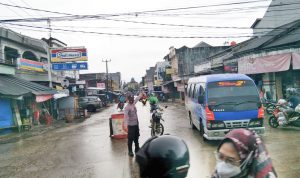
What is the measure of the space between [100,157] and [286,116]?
24.2 ft

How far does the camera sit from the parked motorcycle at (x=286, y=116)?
12.6 meters

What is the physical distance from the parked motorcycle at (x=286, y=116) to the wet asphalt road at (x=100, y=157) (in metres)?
0.32

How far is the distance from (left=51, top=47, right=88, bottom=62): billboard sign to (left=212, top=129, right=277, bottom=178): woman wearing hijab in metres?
26.6

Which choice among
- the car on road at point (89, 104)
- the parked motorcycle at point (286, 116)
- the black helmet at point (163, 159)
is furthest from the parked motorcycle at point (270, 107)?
the car on road at point (89, 104)

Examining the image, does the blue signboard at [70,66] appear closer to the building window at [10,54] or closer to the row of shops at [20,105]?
the row of shops at [20,105]

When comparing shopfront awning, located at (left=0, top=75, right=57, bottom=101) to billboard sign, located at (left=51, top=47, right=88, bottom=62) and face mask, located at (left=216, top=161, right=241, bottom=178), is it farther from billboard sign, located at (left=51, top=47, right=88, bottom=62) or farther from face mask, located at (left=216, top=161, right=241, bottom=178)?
face mask, located at (left=216, top=161, right=241, bottom=178)

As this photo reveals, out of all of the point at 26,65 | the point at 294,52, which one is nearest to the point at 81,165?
the point at 294,52

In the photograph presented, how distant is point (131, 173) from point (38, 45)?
2324cm

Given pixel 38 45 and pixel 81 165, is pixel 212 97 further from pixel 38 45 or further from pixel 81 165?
pixel 38 45

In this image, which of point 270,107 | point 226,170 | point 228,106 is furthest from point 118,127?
point 226,170

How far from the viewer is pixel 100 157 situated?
10469 mm

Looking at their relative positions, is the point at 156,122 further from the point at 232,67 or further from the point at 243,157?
the point at 232,67

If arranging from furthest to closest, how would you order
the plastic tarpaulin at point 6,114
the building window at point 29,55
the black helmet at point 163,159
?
the building window at point 29,55, the plastic tarpaulin at point 6,114, the black helmet at point 163,159

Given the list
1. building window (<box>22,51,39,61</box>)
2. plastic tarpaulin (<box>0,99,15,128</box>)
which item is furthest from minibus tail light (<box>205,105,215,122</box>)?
building window (<box>22,51,39,61</box>)
